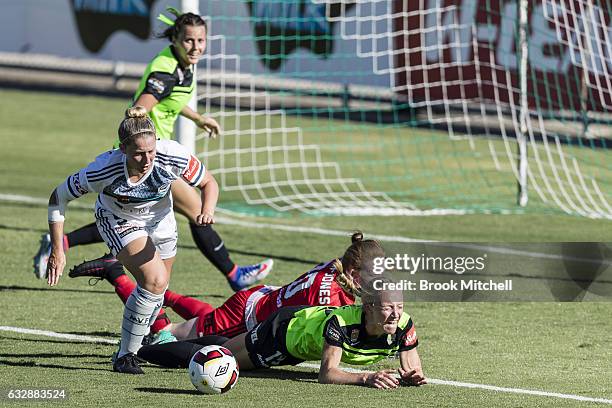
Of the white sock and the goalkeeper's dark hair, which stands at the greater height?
the goalkeeper's dark hair

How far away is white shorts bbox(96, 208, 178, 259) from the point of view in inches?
284

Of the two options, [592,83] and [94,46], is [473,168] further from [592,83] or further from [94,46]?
[94,46]

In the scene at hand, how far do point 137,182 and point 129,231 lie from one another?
0.33 m

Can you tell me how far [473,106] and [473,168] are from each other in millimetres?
4412

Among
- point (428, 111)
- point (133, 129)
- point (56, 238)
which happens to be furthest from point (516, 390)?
point (428, 111)

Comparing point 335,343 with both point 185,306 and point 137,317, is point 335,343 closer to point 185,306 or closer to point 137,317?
point 137,317

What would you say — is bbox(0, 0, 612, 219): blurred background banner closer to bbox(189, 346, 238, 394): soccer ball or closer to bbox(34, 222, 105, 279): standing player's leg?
bbox(34, 222, 105, 279): standing player's leg

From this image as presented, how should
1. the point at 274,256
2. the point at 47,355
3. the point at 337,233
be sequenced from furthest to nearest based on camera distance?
the point at 337,233
the point at 274,256
the point at 47,355

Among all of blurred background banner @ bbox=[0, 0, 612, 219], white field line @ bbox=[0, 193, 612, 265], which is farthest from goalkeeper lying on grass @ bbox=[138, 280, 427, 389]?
blurred background banner @ bbox=[0, 0, 612, 219]

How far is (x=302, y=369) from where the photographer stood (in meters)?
7.40

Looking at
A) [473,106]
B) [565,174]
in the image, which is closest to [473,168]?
[565,174]

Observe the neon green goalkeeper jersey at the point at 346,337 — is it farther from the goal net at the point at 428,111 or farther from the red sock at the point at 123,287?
the goal net at the point at 428,111

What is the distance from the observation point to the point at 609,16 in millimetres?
16594

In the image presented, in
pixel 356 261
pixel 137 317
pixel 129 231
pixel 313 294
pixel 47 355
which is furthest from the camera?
pixel 47 355
